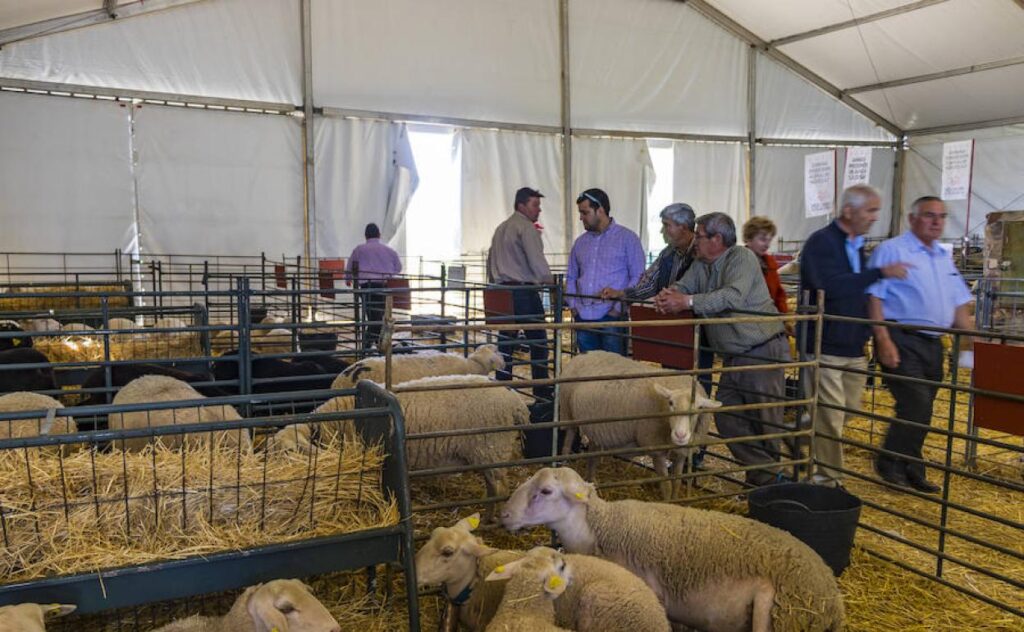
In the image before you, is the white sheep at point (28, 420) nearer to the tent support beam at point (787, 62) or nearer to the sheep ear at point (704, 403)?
the sheep ear at point (704, 403)

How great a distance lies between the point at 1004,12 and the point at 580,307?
1204cm

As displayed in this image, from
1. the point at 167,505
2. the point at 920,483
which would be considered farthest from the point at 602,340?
the point at 167,505

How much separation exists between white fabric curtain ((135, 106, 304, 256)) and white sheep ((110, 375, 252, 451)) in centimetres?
846

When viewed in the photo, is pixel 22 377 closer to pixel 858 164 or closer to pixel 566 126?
pixel 858 164

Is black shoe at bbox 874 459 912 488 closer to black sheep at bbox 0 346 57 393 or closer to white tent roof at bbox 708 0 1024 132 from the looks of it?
black sheep at bbox 0 346 57 393

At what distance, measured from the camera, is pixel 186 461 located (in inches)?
113

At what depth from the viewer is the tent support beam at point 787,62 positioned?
1666cm

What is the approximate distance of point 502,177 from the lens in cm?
1501

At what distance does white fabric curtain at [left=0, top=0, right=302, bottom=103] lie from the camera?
11.4m

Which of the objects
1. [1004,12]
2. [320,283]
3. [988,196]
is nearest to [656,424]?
[320,283]

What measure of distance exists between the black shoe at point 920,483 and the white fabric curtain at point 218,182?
418 inches

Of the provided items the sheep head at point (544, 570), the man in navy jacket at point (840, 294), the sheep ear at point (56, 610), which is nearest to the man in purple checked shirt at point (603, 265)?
the man in navy jacket at point (840, 294)

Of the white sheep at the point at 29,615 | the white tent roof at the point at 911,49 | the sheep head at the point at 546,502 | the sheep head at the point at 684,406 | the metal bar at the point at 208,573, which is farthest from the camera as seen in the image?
the white tent roof at the point at 911,49

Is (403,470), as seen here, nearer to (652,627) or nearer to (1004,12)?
(652,627)
